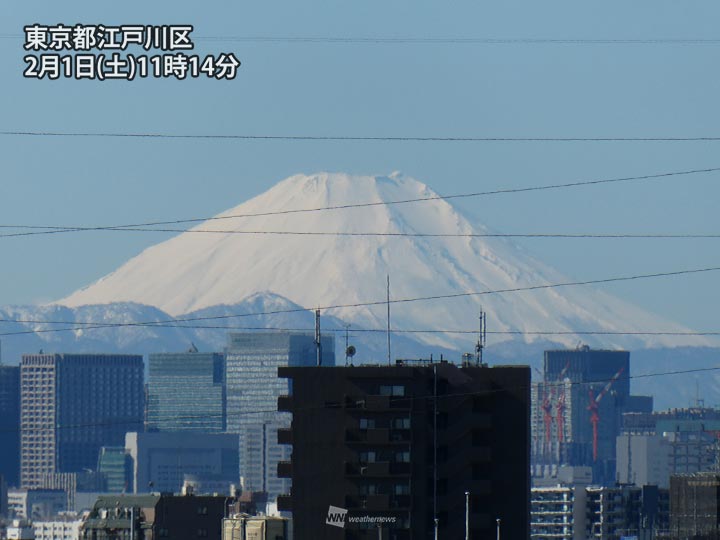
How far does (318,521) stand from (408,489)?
6.63m

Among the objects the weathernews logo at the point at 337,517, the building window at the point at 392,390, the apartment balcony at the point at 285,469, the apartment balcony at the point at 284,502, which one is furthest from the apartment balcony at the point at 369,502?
the building window at the point at 392,390

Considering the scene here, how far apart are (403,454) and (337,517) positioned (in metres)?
6.51

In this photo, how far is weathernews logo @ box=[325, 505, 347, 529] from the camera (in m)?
154

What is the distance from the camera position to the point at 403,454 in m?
157

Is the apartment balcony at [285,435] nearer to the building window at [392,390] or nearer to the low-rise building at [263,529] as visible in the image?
the building window at [392,390]

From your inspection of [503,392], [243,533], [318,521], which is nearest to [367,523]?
[318,521]

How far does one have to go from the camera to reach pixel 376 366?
520 ft

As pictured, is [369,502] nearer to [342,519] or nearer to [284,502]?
[342,519]

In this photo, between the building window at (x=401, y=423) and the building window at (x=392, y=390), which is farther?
the building window at (x=392, y=390)

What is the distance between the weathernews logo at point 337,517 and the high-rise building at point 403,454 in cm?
7

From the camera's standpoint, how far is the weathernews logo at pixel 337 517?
154250 mm

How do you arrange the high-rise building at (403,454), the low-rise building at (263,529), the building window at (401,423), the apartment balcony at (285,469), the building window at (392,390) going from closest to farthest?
the high-rise building at (403,454)
the apartment balcony at (285,469)
the building window at (401,423)
the building window at (392,390)
the low-rise building at (263,529)

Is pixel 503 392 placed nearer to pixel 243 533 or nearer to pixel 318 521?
pixel 318 521

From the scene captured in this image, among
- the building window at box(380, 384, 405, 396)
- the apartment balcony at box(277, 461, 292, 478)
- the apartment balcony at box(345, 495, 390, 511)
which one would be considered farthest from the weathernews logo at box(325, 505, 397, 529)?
the building window at box(380, 384, 405, 396)
